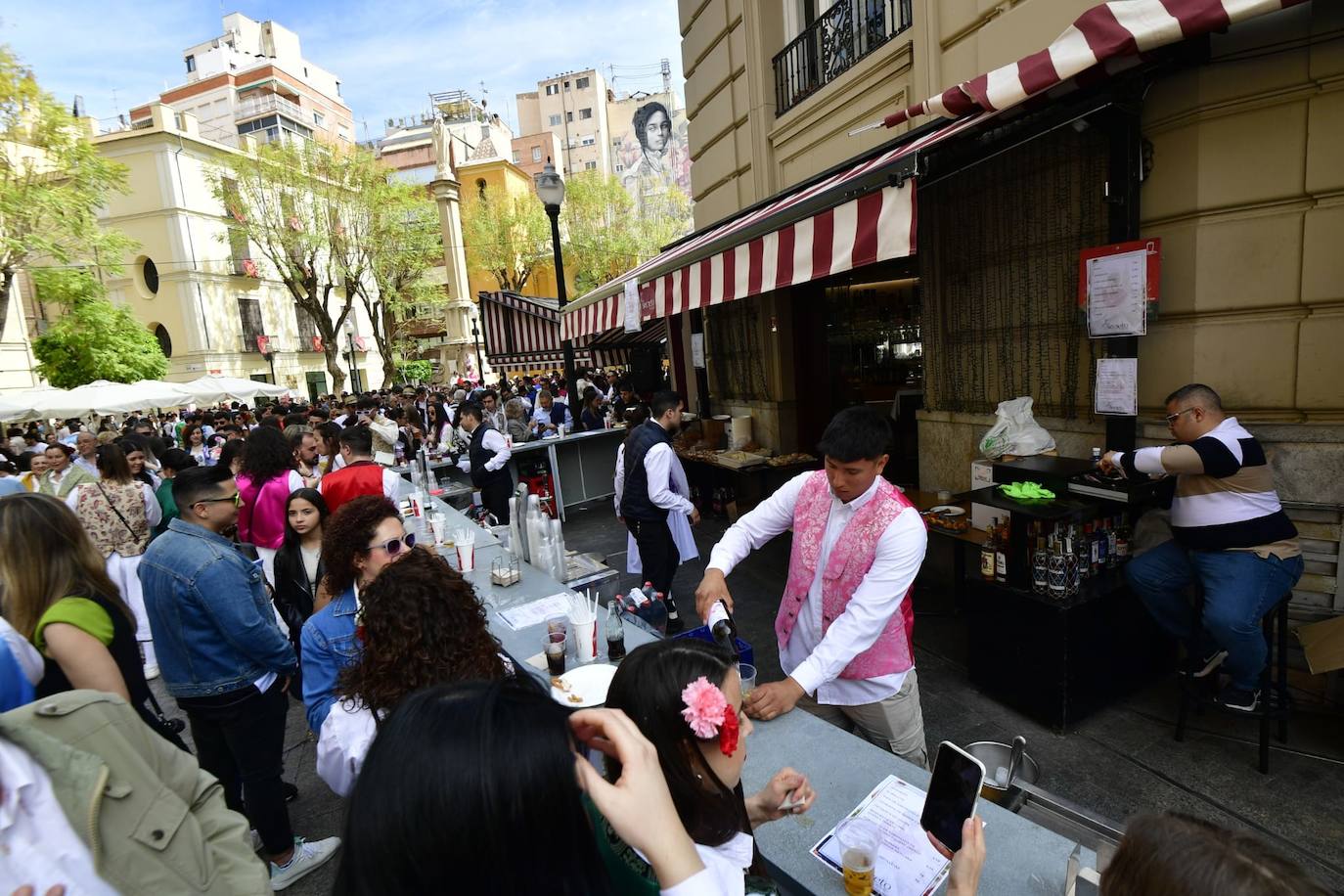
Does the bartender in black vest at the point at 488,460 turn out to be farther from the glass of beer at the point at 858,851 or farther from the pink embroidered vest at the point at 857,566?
the glass of beer at the point at 858,851

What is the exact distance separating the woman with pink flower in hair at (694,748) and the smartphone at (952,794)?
510mm

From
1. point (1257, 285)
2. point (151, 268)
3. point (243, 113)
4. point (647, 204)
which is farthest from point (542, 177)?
point (243, 113)

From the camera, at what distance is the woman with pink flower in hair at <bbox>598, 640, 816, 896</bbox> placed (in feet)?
4.88

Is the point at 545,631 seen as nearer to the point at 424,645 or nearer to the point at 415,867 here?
the point at 424,645

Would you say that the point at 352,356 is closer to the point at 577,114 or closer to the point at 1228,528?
the point at 1228,528

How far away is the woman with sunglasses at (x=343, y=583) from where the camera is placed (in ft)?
Result: 8.45

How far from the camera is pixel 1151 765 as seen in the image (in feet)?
11.9

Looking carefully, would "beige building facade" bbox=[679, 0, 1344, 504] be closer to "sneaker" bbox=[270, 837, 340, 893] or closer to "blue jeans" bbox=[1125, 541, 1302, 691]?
"blue jeans" bbox=[1125, 541, 1302, 691]

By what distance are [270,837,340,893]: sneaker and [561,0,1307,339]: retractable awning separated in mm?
4689

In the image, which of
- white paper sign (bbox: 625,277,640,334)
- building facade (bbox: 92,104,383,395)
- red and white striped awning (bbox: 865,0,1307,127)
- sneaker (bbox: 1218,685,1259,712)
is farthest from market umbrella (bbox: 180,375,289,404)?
sneaker (bbox: 1218,685,1259,712)

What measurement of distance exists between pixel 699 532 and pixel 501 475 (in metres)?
2.87

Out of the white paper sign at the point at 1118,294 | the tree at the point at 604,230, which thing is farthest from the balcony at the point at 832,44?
the tree at the point at 604,230

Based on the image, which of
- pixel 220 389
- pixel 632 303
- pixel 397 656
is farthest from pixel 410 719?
pixel 220 389

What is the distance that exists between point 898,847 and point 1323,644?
337 centimetres
